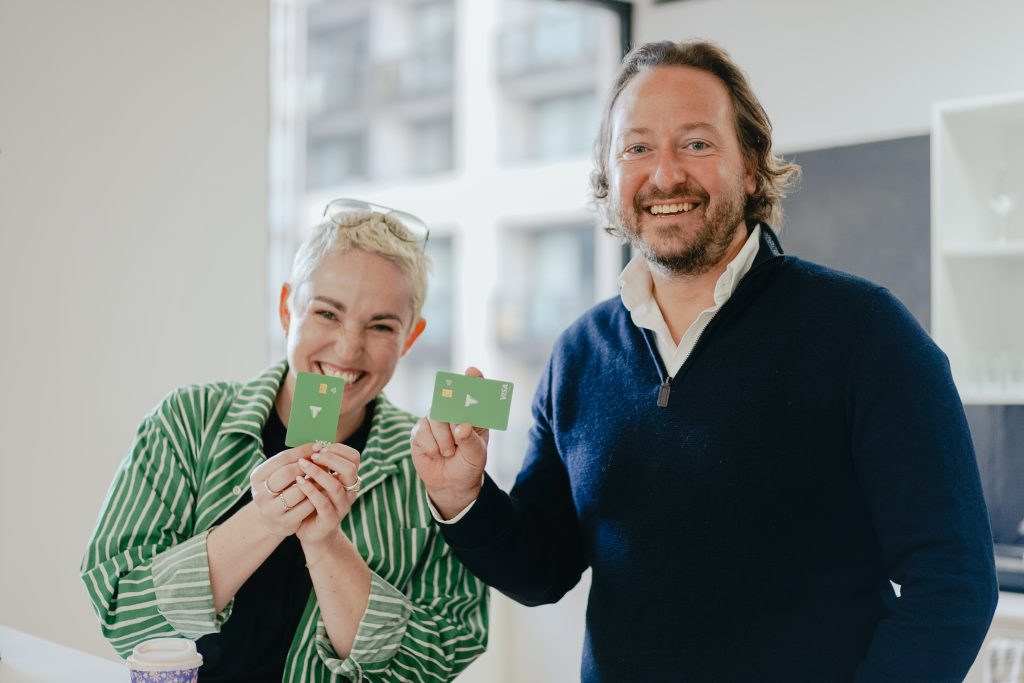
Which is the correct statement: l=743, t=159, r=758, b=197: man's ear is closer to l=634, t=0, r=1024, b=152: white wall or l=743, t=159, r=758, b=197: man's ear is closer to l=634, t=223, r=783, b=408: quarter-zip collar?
l=634, t=223, r=783, b=408: quarter-zip collar

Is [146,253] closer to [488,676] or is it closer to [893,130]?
[488,676]

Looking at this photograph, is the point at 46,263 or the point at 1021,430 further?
→ the point at 1021,430

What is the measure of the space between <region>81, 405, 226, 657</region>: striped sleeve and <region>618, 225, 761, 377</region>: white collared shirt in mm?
836

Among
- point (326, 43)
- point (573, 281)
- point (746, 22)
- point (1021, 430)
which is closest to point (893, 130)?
point (746, 22)

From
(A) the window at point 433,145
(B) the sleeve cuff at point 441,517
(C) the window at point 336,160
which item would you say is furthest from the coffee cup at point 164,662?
(C) the window at point 336,160

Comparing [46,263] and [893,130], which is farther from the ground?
[893,130]

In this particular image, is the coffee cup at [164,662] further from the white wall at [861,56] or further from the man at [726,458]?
the white wall at [861,56]

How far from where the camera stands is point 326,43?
17.4m

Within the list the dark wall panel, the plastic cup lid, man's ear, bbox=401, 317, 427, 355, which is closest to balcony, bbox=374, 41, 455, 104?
the dark wall panel

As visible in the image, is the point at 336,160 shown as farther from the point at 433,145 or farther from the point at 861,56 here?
the point at 861,56

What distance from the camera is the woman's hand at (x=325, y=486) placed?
5.52 ft

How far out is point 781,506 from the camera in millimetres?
1623

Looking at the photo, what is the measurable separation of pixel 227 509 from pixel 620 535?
691mm

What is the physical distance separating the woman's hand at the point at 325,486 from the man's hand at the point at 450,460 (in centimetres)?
12
